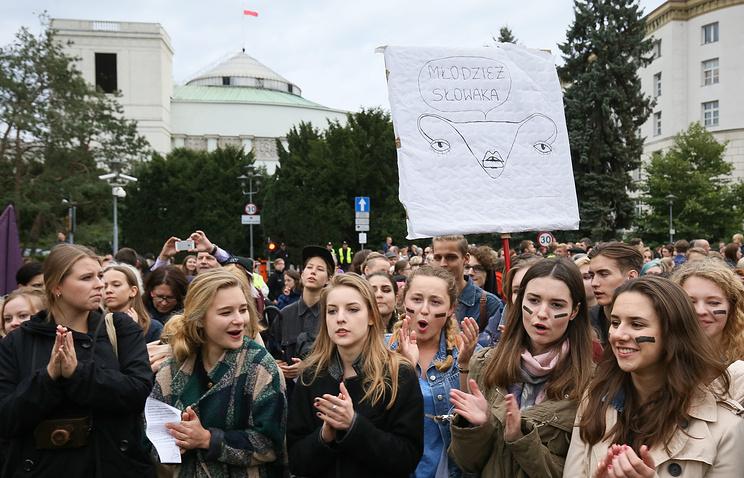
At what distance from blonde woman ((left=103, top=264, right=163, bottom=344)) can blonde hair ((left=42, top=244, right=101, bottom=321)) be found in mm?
1411

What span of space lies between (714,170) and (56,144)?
118ft

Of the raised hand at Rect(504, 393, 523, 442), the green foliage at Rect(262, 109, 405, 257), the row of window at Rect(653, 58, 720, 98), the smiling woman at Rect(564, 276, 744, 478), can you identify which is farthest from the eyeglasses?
the row of window at Rect(653, 58, 720, 98)

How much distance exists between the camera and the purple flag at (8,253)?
23.7 feet

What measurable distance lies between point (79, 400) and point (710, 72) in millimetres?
58283

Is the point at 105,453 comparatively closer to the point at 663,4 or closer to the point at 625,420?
the point at 625,420

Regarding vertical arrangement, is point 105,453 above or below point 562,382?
below

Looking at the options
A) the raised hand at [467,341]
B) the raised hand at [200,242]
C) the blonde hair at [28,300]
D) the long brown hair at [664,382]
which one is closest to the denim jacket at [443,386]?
the raised hand at [467,341]

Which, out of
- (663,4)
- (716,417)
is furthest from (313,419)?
(663,4)

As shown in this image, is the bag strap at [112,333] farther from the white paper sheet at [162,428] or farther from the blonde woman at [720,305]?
the blonde woman at [720,305]

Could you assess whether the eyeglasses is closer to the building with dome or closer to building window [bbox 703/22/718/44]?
the building with dome

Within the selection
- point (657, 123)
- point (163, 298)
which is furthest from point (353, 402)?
point (657, 123)

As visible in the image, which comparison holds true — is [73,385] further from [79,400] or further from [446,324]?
[446,324]

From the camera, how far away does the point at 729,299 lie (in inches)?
154

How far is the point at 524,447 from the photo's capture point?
3.16 m
